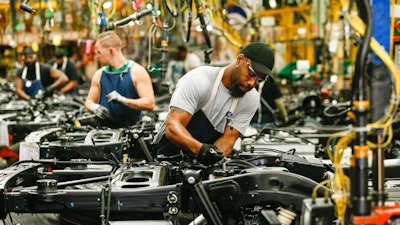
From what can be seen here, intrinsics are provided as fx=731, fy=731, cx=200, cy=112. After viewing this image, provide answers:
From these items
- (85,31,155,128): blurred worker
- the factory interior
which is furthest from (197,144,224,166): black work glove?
(85,31,155,128): blurred worker

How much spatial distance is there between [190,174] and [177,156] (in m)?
1.14

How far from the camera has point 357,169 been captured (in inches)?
118

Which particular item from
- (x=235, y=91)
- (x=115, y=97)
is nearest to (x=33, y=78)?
(x=115, y=97)

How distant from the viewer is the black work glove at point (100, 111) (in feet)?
23.3

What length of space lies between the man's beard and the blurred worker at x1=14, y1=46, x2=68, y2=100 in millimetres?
6746

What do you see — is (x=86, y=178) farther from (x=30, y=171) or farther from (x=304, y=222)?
(x=304, y=222)

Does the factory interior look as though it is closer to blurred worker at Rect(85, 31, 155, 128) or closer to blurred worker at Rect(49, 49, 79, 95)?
blurred worker at Rect(85, 31, 155, 128)

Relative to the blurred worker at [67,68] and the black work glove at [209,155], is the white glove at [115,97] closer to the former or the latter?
the black work glove at [209,155]

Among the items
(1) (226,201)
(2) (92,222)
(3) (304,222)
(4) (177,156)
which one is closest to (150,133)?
(4) (177,156)

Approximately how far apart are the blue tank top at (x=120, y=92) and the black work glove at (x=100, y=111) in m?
0.17

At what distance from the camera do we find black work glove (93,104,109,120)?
7109 millimetres

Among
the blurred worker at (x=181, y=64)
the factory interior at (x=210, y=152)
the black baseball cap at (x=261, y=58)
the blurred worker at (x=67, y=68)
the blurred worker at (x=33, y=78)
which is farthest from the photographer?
the blurred worker at (x=181, y=64)

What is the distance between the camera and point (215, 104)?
5.25 metres

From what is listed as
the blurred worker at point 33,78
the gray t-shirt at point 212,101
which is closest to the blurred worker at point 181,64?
the blurred worker at point 33,78
